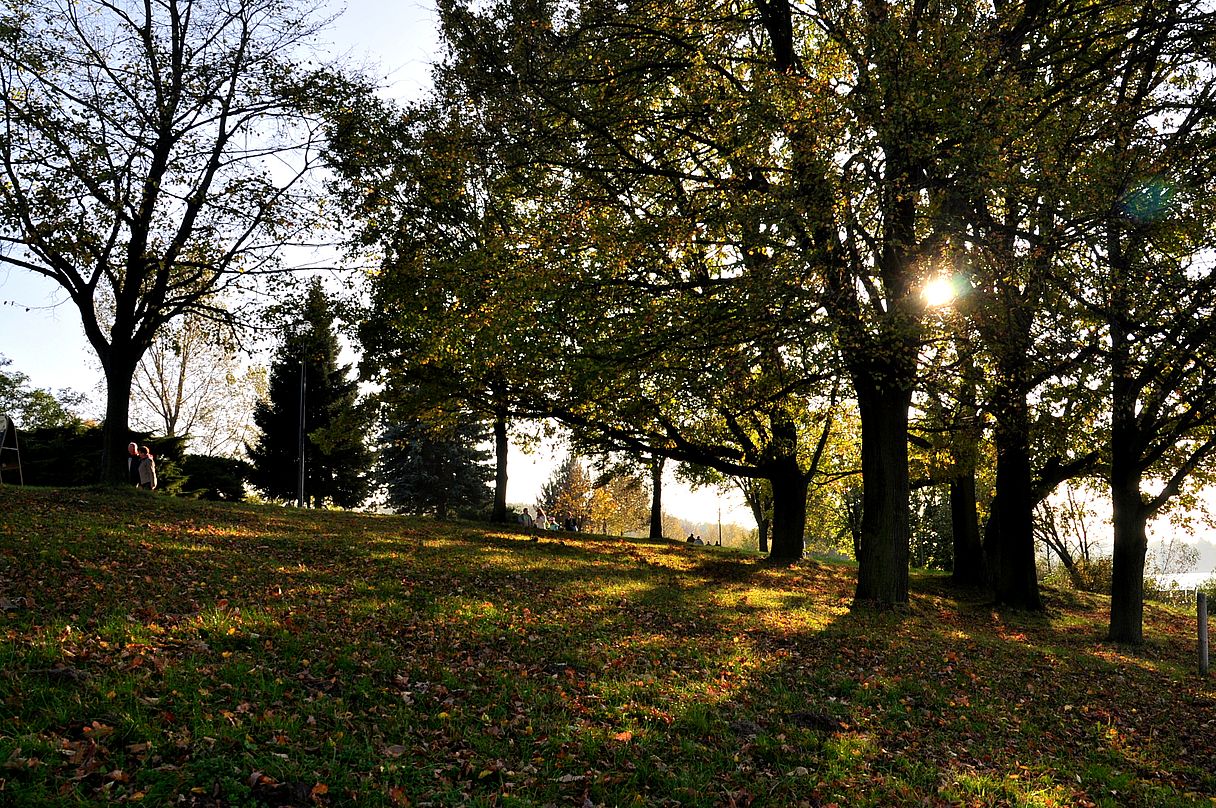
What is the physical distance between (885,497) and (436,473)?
34.8 m

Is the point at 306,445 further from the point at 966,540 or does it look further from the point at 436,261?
the point at 966,540

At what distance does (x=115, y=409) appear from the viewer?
17.5 m

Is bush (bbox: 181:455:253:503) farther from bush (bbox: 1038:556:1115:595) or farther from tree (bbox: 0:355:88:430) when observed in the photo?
bush (bbox: 1038:556:1115:595)

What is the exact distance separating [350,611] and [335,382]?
115 feet

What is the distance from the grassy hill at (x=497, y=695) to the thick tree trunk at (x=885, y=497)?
1.22m

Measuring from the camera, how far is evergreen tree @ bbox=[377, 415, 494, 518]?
45062mm

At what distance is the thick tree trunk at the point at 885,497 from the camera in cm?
1455

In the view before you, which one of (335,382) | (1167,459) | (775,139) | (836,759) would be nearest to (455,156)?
(775,139)

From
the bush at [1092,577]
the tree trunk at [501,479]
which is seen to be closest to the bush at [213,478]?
the tree trunk at [501,479]

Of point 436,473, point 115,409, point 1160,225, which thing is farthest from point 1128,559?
point 436,473

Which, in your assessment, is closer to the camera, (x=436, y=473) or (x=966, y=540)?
(x=966, y=540)

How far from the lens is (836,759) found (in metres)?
6.62

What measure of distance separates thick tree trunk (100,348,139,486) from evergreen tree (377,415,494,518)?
1024 inches

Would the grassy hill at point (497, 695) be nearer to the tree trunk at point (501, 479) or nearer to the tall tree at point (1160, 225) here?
the tall tree at point (1160, 225)
